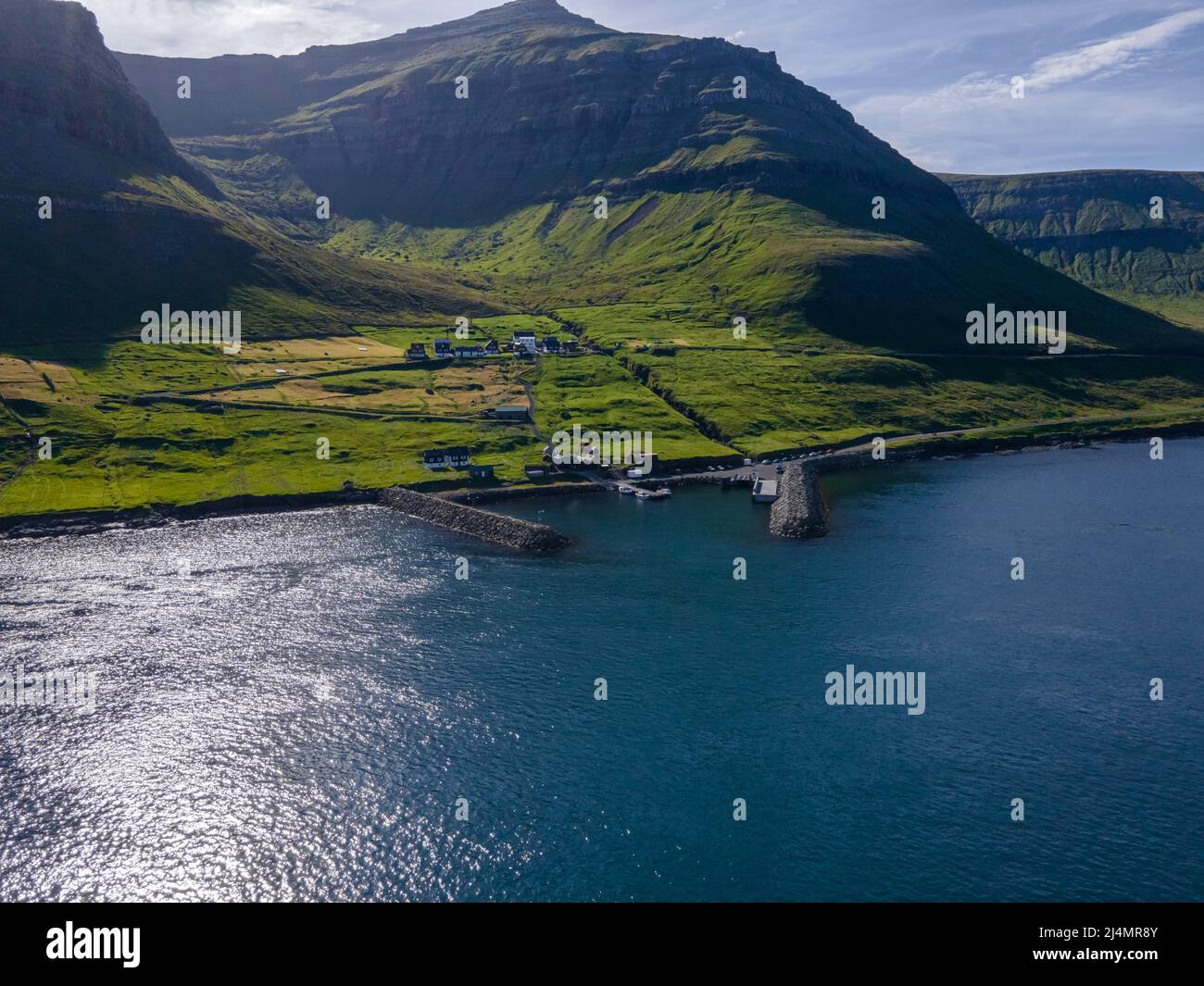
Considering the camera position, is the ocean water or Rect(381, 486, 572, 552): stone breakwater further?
Rect(381, 486, 572, 552): stone breakwater

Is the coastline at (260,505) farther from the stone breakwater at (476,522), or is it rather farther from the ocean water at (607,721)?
the ocean water at (607,721)

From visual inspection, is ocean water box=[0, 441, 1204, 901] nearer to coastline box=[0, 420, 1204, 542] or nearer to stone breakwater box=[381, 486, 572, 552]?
stone breakwater box=[381, 486, 572, 552]

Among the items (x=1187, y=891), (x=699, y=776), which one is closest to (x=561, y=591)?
(x=699, y=776)

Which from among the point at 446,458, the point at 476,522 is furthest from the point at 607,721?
the point at 446,458

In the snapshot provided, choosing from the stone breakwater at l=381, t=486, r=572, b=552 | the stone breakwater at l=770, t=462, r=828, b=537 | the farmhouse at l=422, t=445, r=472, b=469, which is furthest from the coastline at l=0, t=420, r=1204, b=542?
the stone breakwater at l=770, t=462, r=828, b=537
